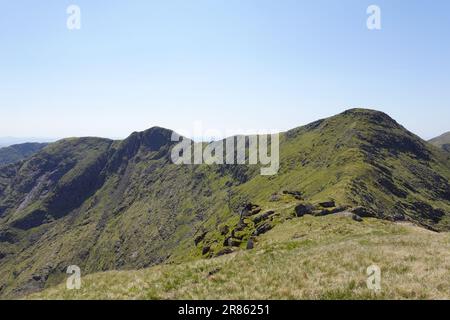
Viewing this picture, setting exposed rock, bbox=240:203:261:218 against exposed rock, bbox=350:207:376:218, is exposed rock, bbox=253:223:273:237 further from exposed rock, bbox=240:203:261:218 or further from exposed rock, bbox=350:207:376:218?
exposed rock, bbox=240:203:261:218

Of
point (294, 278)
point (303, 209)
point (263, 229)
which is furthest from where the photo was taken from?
point (303, 209)

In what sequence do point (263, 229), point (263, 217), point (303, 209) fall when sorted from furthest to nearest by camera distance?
point (263, 217)
point (303, 209)
point (263, 229)

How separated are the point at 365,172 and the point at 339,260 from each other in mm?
124817

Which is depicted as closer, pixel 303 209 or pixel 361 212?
pixel 361 212

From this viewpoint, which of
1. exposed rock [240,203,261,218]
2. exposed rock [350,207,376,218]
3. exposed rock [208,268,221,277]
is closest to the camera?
exposed rock [208,268,221,277]

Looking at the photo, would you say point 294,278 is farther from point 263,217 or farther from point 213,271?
point 263,217

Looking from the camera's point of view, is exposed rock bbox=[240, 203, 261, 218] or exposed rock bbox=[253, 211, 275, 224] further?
exposed rock bbox=[240, 203, 261, 218]

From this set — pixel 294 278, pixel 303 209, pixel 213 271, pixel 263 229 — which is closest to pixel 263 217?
pixel 303 209

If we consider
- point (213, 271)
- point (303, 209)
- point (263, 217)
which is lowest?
point (263, 217)

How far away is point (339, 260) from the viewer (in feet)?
70.6

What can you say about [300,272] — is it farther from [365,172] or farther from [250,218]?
[365,172]

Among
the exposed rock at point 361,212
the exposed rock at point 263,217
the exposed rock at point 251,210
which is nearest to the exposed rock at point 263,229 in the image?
the exposed rock at point 263,217

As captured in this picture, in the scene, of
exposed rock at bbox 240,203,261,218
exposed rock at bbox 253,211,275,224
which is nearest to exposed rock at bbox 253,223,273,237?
exposed rock at bbox 253,211,275,224
